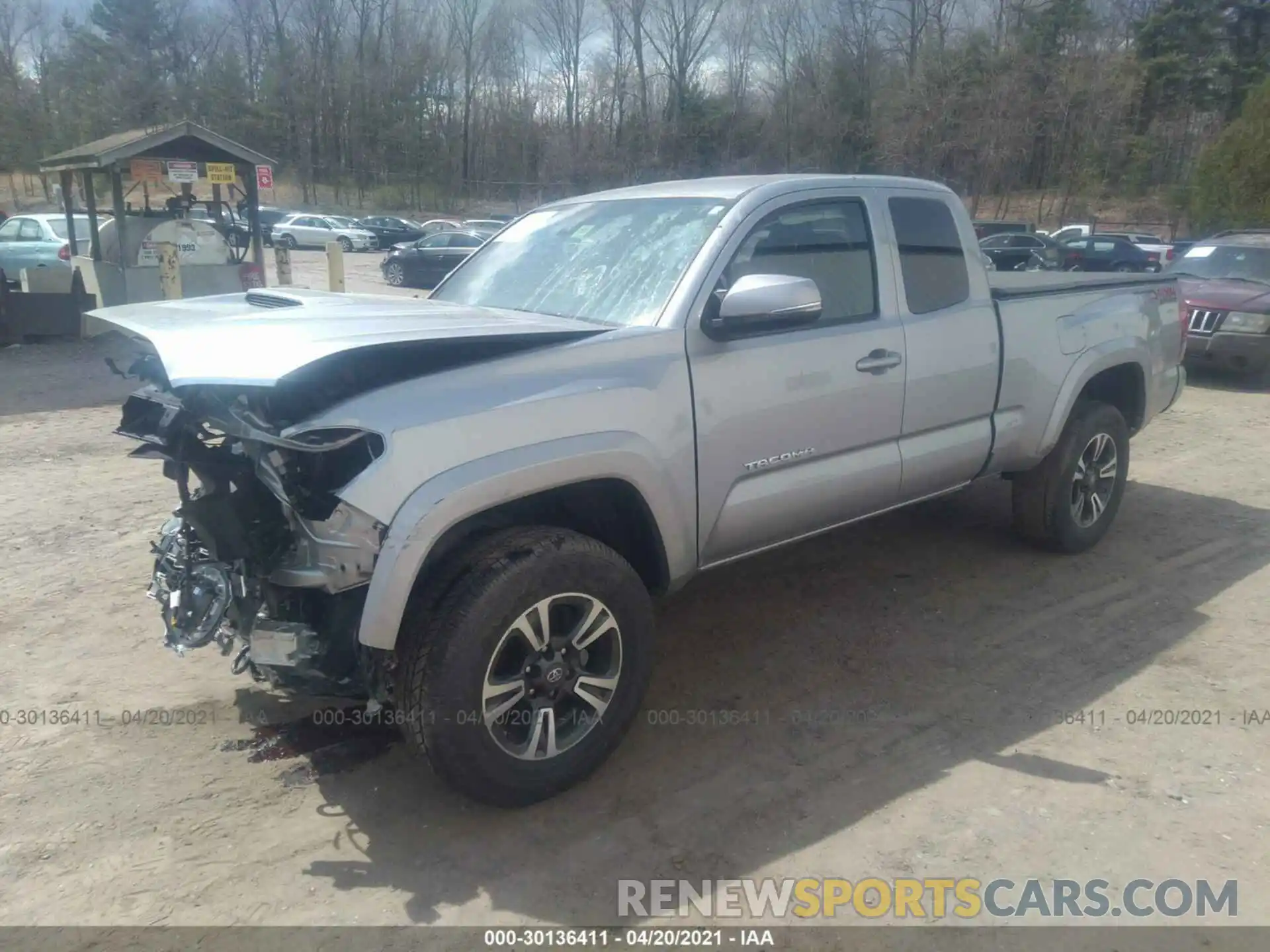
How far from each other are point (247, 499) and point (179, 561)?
58 cm

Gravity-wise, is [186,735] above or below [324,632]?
below

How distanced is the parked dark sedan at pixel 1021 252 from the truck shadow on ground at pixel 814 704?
16.6 metres

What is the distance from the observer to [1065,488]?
5.41m

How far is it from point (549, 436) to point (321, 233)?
36805 millimetres

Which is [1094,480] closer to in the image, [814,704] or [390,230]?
[814,704]

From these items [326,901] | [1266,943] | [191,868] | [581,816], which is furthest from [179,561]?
[1266,943]

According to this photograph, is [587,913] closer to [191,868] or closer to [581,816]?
[581,816]

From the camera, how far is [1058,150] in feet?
162

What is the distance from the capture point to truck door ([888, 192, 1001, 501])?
4465mm

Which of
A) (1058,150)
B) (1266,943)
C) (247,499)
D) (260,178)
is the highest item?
(1058,150)

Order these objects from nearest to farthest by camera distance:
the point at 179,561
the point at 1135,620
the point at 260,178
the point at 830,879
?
the point at 830,879, the point at 179,561, the point at 1135,620, the point at 260,178

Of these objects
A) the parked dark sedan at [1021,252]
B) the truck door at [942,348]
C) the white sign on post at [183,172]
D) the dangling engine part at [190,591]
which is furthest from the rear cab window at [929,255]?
Result: the parked dark sedan at [1021,252]

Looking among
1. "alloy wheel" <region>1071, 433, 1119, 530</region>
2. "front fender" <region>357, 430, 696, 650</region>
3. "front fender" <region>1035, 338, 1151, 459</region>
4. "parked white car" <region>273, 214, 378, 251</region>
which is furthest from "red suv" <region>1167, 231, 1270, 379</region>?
"parked white car" <region>273, 214, 378, 251</region>

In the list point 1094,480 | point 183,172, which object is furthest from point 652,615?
point 183,172
